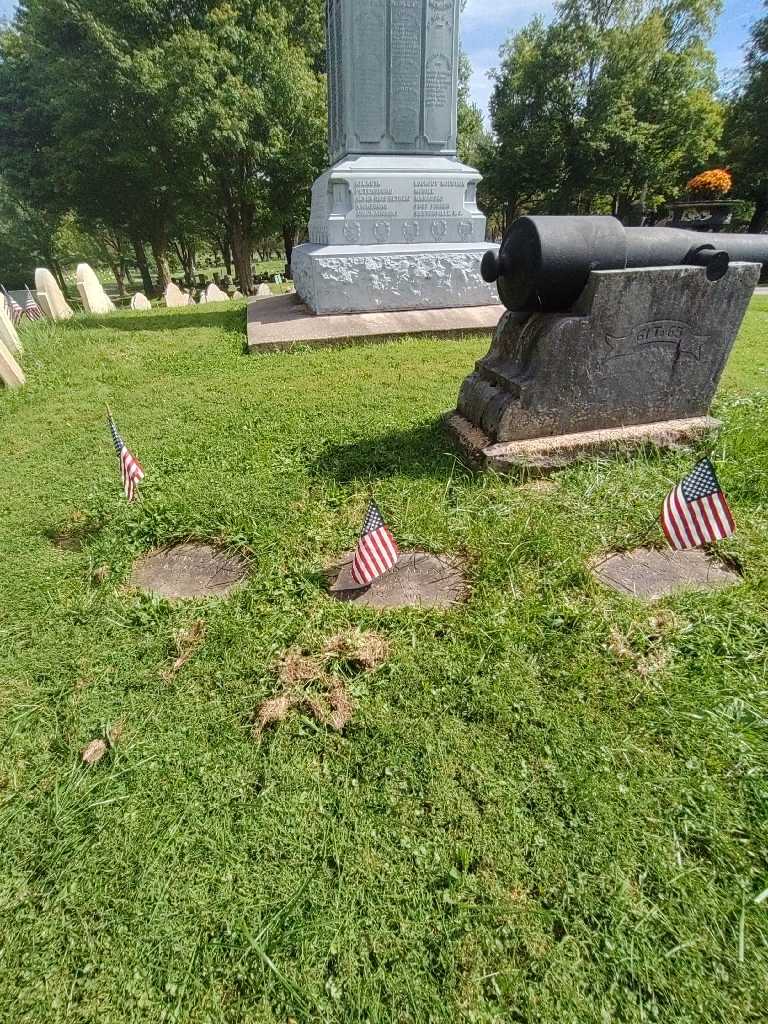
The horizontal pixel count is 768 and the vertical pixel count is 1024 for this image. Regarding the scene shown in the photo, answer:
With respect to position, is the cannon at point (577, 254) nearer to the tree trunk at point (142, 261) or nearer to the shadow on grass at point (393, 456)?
the shadow on grass at point (393, 456)

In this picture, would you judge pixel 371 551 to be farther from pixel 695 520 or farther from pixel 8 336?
pixel 8 336

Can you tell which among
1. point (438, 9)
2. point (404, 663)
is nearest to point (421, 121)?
point (438, 9)

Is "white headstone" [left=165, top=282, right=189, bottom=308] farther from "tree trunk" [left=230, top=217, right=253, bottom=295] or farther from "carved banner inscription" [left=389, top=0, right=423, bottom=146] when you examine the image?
"carved banner inscription" [left=389, top=0, right=423, bottom=146]

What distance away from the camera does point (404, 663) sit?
6.57 feet

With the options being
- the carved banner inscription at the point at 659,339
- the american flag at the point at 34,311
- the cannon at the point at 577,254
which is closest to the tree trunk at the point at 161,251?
the american flag at the point at 34,311

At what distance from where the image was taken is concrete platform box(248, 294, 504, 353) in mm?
6535

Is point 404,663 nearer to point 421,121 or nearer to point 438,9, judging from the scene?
point 421,121

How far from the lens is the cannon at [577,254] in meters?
2.80

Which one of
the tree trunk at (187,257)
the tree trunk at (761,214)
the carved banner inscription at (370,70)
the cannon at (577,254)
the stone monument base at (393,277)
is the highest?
the carved banner inscription at (370,70)

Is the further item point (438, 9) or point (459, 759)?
point (438, 9)

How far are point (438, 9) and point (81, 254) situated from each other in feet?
131

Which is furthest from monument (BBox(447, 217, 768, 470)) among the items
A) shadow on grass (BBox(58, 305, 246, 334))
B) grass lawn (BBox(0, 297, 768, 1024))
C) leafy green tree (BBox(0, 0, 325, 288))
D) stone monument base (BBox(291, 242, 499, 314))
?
leafy green tree (BBox(0, 0, 325, 288))

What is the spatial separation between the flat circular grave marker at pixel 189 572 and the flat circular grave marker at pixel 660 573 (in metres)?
1.85

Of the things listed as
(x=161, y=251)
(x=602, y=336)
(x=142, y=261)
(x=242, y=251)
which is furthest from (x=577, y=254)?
(x=142, y=261)
